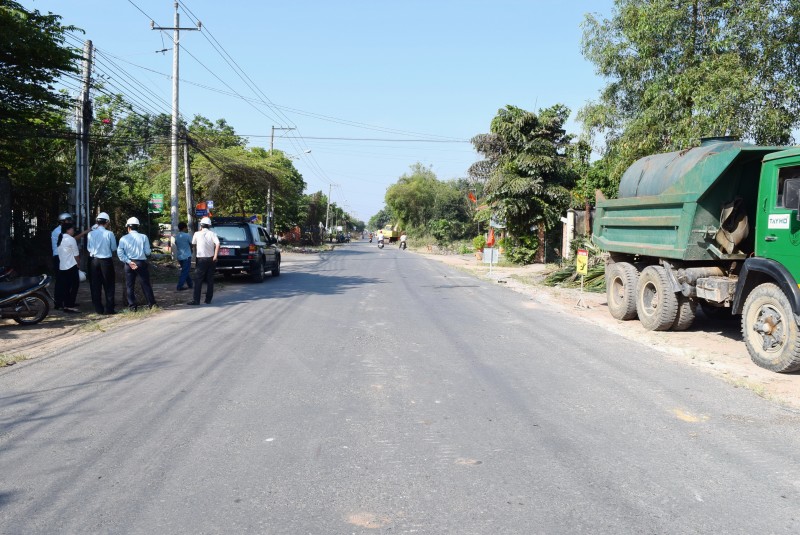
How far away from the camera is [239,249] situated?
1844 cm

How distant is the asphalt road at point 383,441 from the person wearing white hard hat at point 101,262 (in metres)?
3.01

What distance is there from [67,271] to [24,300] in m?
1.53

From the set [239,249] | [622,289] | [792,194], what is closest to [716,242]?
[792,194]

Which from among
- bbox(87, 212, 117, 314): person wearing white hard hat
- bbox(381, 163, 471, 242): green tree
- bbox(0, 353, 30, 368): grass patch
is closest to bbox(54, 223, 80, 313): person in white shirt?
bbox(87, 212, 117, 314): person wearing white hard hat

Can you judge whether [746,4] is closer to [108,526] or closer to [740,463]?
[740,463]

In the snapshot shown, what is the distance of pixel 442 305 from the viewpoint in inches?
552

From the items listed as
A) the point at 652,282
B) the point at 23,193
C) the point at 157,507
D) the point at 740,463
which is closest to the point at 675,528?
the point at 740,463

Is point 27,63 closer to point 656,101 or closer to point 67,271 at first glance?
point 67,271

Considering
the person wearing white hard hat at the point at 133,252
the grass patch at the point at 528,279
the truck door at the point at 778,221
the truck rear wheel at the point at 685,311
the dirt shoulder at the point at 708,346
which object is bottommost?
the grass patch at the point at 528,279

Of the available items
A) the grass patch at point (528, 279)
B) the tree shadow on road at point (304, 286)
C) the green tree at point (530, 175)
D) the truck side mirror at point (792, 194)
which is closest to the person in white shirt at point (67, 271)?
the tree shadow on road at point (304, 286)

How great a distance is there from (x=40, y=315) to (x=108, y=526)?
8.30 m

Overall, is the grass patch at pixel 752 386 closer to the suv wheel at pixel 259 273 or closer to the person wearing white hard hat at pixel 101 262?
the person wearing white hard hat at pixel 101 262

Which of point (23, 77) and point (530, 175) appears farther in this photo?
point (530, 175)

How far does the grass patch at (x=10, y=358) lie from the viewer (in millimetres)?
7611
